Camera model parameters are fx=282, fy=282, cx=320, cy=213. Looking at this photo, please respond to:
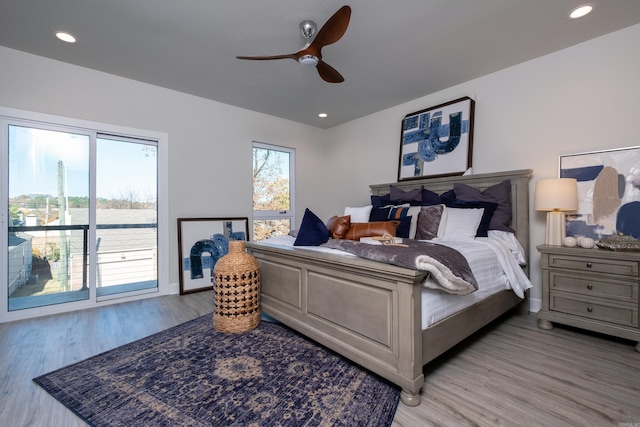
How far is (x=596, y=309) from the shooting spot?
221cm

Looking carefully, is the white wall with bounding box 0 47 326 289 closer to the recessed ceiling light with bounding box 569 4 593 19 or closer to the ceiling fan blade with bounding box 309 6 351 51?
the ceiling fan blade with bounding box 309 6 351 51

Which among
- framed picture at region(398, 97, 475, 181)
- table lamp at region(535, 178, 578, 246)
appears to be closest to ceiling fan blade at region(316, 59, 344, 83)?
framed picture at region(398, 97, 475, 181)

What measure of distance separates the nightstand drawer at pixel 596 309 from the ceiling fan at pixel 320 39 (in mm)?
2699

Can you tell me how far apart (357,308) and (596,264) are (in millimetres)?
1980

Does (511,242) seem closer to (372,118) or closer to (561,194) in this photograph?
(561,194)

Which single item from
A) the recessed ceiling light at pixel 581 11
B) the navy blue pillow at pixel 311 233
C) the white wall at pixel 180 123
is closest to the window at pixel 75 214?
the white wall at pixel 180 123

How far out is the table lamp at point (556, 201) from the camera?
7.89 feet

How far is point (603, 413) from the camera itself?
4.65ft

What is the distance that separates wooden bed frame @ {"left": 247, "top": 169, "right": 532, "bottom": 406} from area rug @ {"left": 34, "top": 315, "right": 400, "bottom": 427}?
0.14 metres

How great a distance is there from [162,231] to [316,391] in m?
2.84

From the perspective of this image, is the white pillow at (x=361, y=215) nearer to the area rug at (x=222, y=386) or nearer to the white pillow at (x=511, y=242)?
the white pillow at (x=511, y=242)

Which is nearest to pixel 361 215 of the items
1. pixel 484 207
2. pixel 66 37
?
pixel 484 207

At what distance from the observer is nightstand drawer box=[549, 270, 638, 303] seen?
2.08 m

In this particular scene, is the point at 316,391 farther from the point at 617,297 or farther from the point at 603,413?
the point at 617,297
